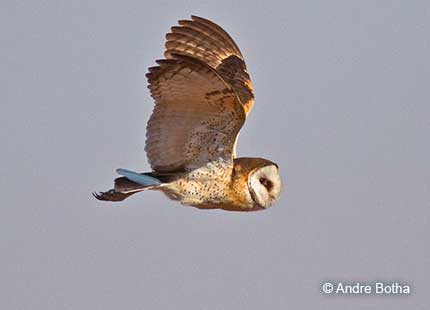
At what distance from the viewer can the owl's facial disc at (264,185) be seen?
32.8 feet

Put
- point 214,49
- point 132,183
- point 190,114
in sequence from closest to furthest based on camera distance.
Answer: point 190,114 → point 132,183 → point 214,49

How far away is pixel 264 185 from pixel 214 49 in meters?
2.18

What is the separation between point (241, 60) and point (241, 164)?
1978mm

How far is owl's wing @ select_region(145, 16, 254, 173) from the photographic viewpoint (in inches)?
368

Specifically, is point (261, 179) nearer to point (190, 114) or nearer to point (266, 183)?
point (266, 183)

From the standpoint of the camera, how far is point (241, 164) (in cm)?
1017

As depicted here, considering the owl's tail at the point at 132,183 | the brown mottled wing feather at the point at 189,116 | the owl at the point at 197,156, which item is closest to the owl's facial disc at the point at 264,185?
the owl at the point at 197,156

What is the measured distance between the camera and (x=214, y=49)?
11.6m

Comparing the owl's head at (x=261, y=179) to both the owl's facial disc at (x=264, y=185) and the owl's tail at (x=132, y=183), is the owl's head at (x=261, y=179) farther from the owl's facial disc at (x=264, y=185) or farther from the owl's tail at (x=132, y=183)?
the owl's tail at (x=132, y=183)

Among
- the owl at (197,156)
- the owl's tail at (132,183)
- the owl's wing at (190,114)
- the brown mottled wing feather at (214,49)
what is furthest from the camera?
the brown mottled wing feather at (214,49)

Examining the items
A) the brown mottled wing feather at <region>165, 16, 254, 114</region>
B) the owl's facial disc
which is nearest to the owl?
the owl's facial disc

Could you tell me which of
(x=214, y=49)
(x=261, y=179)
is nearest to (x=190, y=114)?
(x=261, y=179)

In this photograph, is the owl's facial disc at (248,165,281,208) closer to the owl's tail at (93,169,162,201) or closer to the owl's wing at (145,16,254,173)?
the owl's wing at (145,16,254,173)

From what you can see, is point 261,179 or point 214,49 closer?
point 261,179
